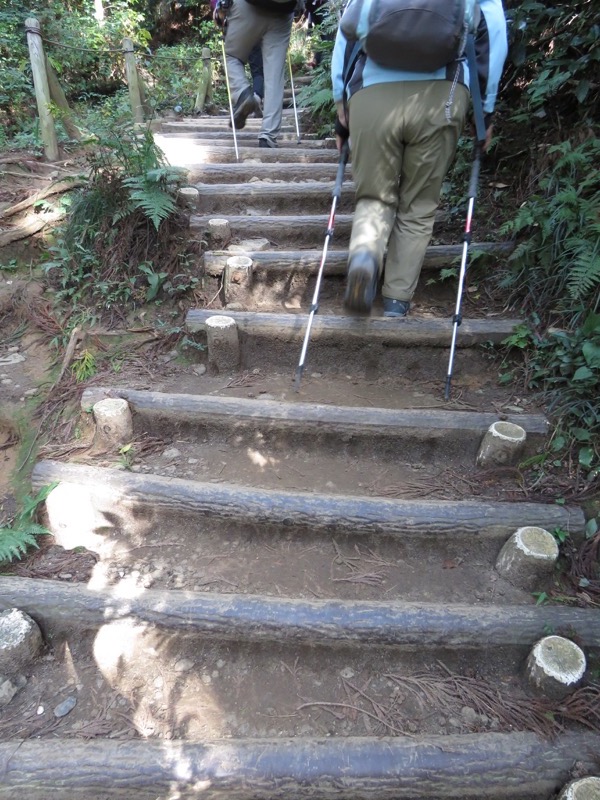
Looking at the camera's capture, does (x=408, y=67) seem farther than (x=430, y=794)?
Yes

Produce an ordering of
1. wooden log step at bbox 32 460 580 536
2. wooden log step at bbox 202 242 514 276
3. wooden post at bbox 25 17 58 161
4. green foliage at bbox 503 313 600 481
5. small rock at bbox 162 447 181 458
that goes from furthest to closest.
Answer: wooden post at bbox 25 17 58 161 → wooden log step at bbox 202 242 514 276 → small rock at bbox 162 447 181 458 → green foliage at bbox 503 313 600 481 → wooden log step at bbox 32 460 580 536

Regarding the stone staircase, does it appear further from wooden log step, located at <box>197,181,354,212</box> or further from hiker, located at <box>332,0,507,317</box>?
wooden log step, located at <box>197,181,354,212</box>

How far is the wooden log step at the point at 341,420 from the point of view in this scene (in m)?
2.88

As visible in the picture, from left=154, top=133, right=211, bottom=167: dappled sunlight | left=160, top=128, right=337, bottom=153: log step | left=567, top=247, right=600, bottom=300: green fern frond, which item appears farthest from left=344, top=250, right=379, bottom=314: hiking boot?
left=160, top=128, right=337, bottom=153: log step

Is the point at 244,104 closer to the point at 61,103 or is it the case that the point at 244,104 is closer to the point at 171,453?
the point at 61,103

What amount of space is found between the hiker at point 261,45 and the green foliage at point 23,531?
198 inches

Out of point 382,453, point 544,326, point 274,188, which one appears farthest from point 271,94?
point 382,453

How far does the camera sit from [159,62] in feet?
39.1

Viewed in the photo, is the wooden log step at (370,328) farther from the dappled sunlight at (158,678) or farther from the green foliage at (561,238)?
the dappled sunlight at (158,678)

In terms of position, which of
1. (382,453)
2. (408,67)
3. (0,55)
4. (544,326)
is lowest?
(382,453)

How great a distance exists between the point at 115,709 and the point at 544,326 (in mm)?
3282

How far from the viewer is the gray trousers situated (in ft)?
16.5

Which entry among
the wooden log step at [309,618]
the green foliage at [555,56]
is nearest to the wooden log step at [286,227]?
the green foliage at [555,56]

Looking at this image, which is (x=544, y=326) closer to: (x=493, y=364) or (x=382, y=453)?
(x=493, y=364)
